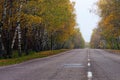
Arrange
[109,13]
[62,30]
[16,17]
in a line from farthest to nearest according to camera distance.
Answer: [62,30] < [109,13] < [16,17]

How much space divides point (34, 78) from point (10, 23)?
Answer: 880 inches

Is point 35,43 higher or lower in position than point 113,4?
lower

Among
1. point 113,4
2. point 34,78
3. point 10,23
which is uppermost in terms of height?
point 113,4

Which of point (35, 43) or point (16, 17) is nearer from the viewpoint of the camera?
point (16, 17)

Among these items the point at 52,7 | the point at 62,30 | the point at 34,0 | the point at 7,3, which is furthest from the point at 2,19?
the point at 62,30

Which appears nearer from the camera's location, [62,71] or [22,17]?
[62,71]

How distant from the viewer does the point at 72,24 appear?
250 feet

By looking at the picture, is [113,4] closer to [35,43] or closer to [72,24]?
[35,43]

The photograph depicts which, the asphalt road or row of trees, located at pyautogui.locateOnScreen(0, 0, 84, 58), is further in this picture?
row of trees, located at pyautogui.locateOnScreen(0, 0, 84, 58)

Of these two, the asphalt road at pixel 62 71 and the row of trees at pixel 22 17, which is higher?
the row of trees at pixel 22 17

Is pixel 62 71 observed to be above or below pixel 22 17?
below

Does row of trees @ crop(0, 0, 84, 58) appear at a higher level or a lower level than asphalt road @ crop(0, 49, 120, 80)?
higher

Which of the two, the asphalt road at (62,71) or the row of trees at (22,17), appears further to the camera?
A: the row of trees at (22,17)

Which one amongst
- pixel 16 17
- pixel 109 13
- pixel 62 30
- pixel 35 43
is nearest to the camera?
pixel 16 17
